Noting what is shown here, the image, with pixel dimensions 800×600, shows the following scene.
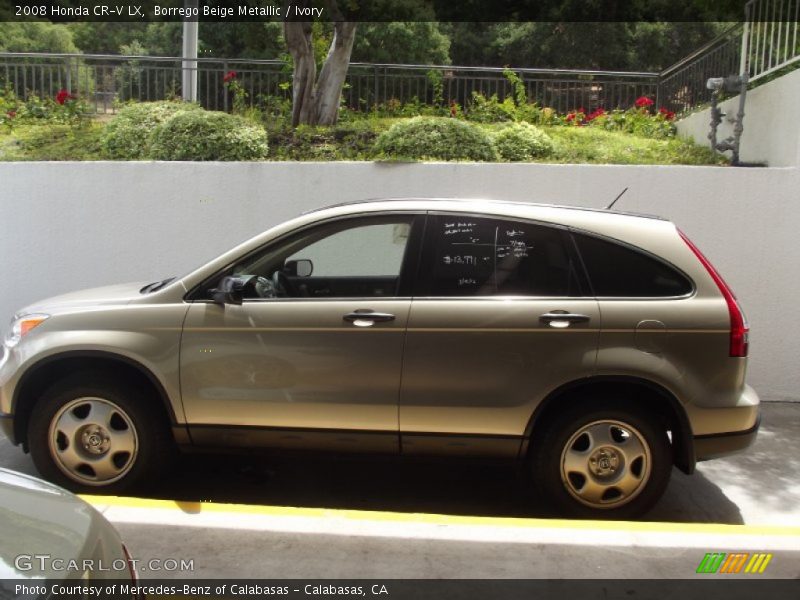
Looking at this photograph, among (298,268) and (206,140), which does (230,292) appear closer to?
(298,268)

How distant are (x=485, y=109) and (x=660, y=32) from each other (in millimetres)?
17618

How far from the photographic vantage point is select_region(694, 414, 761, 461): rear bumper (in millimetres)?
4477

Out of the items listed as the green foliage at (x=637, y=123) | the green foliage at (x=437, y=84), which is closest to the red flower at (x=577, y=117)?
the green foliage at (x=637, y=123)

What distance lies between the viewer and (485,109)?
1107 centimetres

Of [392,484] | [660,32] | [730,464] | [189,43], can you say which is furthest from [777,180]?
[660,32]

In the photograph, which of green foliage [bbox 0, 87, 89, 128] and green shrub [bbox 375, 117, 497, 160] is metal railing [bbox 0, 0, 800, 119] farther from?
green shrub [bbox 375, 117, 497, 160]

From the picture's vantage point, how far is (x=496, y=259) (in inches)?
182

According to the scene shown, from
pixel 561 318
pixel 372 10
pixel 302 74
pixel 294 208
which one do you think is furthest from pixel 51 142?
pixel 561 318

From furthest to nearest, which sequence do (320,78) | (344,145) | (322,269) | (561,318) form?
(320,78)
(344,145)
(322,269)
(561,318)

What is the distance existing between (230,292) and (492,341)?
1492 mm

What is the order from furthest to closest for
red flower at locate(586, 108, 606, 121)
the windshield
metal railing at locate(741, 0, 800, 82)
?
red flower at locate(586, 108, 606, 121), metal railing at locate(741, 0, 800, 82), the windshield

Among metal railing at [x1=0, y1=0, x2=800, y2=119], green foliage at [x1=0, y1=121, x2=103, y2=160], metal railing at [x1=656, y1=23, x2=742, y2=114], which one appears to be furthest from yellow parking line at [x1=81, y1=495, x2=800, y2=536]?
metal railing at [x1=0, y1=0, x2=800, y2=119]

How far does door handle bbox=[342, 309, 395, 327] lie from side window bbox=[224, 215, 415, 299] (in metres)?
0.20

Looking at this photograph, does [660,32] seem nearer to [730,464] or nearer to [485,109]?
[485,109]
